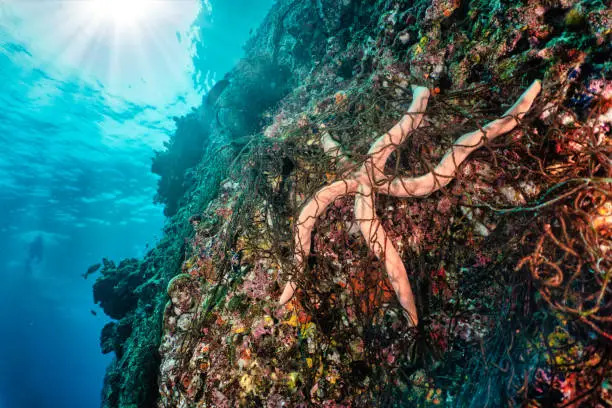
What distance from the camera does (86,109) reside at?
22.9 metres

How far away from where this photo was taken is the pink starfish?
2.42 m

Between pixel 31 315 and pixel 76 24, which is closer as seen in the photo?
pixel 76 24

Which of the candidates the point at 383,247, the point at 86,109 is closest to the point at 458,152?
the point at 383,247

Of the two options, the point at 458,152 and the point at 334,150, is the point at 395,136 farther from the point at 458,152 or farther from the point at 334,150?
the point at 334,150

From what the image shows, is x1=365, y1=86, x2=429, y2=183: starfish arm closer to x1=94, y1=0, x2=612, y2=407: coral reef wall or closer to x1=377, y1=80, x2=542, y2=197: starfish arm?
x1=94, y1=0, x2=612, y2=407: coral reef wall

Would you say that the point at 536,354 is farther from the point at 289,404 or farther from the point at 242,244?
the point at 242,244

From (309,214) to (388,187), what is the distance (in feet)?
2.98

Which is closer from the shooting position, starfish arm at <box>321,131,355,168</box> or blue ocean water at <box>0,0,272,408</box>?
starfish arm at <box>321,131,355,168</box>

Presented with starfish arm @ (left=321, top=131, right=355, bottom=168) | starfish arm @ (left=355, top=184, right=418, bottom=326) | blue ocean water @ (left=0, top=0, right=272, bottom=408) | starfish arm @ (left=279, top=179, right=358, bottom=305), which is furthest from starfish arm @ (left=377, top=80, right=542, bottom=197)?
blue ocean water @ (left=0, top=0, right=272, bottom=408)

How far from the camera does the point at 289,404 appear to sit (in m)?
2.86

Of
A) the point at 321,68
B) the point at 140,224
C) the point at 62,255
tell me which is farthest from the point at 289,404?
the point at 62,255

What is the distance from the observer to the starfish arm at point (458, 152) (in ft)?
7.16

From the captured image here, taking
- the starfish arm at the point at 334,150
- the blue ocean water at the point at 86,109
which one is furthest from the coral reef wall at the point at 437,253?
the blue ocean water at the point at 86,109

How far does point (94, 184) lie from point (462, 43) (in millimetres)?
39990
